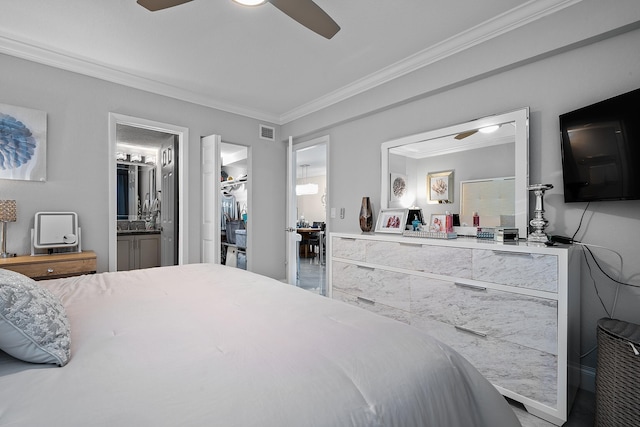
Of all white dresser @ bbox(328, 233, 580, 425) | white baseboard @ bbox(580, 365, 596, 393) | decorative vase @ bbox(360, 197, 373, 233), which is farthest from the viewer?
decorative vase @ bbox(360, 197, 373, 233)

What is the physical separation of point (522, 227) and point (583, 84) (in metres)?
1.02

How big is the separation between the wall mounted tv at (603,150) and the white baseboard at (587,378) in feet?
3.58

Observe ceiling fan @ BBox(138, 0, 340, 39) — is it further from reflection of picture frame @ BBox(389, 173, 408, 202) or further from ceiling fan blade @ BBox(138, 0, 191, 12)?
reflection of picture frame @ BBox(389, 173, 408, 202)

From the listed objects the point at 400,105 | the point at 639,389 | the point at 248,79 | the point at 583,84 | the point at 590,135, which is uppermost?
the point at 248,79

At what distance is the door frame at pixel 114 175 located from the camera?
3160mm

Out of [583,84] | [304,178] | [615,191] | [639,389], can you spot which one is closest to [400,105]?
[583,84]

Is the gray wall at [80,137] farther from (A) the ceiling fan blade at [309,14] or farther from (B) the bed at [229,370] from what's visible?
(A) the ceiling fan blade at [309,14]

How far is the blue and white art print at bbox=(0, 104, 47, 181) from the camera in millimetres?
2617

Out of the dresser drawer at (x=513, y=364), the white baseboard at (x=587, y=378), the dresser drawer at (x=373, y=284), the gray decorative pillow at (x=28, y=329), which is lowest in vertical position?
the white baseboard at (x=587, y=378)

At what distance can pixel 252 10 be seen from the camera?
2219 millimetres

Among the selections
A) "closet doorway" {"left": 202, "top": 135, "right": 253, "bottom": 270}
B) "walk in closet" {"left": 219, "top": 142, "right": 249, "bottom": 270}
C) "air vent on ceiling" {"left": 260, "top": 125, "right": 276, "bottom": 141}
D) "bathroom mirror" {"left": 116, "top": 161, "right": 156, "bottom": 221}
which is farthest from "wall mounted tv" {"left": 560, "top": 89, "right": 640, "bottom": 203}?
"bathroom mirror" {"left": 116, "top": 161, "right": 156, "bottom": 221}

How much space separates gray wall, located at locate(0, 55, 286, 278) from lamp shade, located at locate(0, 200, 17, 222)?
14 cm

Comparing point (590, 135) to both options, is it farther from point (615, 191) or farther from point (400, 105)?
point (400, 105)

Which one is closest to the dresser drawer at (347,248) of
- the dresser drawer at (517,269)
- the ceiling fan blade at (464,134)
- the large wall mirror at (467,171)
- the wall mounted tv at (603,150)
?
the large wall mirror at (467,171)
